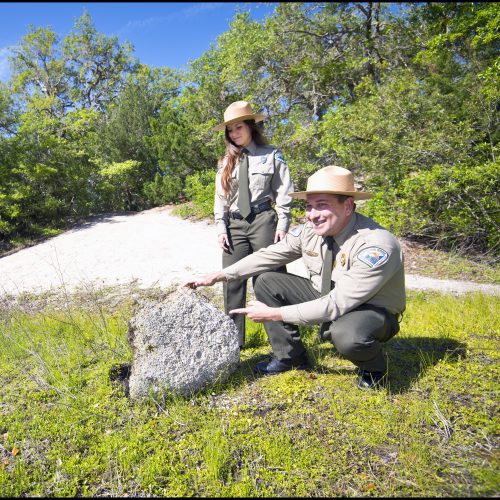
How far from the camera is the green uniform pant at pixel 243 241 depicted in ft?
10.5

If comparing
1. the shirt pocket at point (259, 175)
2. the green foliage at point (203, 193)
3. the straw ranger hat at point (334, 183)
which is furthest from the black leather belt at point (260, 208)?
the green foliage at point (203, 193)

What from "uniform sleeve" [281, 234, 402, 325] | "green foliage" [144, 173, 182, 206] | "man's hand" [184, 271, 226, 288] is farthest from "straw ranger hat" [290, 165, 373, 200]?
"green foliage" [144, 173, 182, 206]

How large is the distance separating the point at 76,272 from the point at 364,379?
21.6 ft

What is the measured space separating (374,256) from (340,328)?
527 mm

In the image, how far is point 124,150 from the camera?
16562 mm

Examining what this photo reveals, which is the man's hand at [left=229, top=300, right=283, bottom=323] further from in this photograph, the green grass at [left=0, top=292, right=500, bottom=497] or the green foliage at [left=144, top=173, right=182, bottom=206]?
the green foliage at [left=144, top=173, right=182, bottom=206]

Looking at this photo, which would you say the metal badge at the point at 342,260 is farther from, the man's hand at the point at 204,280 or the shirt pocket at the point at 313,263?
the man's hand at the point at 204,280

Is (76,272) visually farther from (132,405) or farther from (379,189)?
(379,189)

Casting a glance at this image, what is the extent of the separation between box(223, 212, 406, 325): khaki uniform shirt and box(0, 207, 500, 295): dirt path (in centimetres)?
312

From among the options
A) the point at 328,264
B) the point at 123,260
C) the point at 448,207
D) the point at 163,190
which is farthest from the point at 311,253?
the point at 163,190

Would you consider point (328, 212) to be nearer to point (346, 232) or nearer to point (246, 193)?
point (346, 232)

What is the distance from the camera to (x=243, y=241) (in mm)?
3279

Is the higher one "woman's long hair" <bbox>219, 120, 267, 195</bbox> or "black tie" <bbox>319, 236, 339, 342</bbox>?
"woman's long hair" <bbox>219, 120, 267, 195</bbox>

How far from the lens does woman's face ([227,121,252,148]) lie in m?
3.24
